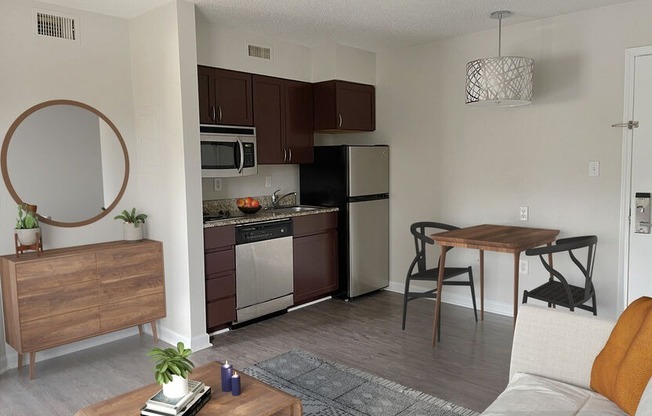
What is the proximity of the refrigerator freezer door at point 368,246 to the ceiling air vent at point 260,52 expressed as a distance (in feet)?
5.08

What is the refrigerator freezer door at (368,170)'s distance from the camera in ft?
15.5

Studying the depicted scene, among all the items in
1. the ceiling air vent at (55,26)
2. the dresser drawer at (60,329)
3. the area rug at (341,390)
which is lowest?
the area rug at (341,390)

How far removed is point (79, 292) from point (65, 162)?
96cm

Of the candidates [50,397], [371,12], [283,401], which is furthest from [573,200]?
[50,397]

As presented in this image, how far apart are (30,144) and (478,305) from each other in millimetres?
3818

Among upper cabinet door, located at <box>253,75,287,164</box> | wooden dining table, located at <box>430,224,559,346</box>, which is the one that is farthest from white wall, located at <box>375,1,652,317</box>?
upper cabinet door, located at <box>253,75,287,164</box>

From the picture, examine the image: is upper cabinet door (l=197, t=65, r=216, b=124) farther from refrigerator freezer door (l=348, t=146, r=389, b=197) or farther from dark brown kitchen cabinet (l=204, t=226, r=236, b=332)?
refrigerator freezer door (l=348, t=146, r=389, b=197)

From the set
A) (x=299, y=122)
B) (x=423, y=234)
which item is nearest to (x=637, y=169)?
(x=423, y=234)

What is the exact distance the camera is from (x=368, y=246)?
4.98 m

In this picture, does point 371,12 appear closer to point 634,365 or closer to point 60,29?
point 60,29

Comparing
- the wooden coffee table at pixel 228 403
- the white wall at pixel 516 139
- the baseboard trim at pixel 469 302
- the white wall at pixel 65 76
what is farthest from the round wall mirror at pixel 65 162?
the baseboard trim at pixel 469 302

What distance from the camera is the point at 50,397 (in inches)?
117

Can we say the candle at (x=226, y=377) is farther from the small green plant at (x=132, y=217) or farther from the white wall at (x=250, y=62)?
the white wall at (x=250, y=62)

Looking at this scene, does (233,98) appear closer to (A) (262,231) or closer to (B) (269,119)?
(B) (269,119)
